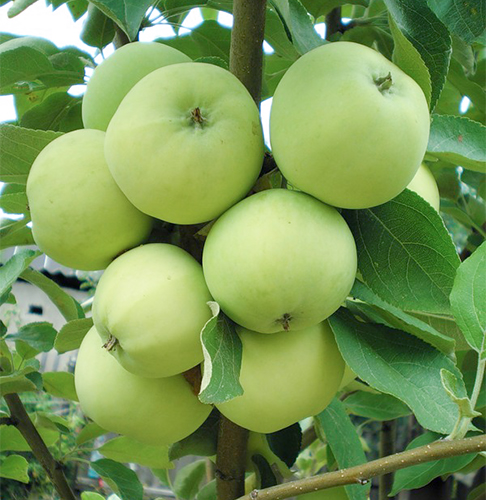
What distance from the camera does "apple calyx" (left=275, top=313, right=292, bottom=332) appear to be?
0.46 meters

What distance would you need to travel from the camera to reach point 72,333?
62 cm

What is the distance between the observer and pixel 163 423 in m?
0.55

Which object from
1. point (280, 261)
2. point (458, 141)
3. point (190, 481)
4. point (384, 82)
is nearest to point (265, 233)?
point (280, 261)

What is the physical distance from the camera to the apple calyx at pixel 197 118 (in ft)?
1.52

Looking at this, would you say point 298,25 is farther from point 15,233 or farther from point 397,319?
point 15,233

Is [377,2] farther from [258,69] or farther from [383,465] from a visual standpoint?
[383,465]

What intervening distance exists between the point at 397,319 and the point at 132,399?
224mm

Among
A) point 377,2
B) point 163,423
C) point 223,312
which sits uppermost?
point 377,2

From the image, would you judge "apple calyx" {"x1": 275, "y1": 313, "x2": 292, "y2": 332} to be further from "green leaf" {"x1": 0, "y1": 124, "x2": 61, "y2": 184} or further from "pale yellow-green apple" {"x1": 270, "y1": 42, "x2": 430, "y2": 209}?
"green leaf" {"x1": 0, "y1": 124, "x2": 61, "y2": 184}

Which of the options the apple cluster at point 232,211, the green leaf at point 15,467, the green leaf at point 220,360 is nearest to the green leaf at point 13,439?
the green leaf at point 15,467

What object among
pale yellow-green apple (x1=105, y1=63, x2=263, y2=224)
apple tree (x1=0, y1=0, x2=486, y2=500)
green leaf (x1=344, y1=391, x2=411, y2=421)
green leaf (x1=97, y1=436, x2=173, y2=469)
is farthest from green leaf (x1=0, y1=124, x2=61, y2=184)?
green leaf (x1=344, y1=391, x2=411, y2=421)

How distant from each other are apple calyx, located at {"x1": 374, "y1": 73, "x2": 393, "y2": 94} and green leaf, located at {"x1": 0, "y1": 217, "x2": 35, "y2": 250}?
1.33ft

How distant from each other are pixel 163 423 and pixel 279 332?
0.44 ft

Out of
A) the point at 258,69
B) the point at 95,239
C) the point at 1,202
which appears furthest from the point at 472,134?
the point at 1,202
